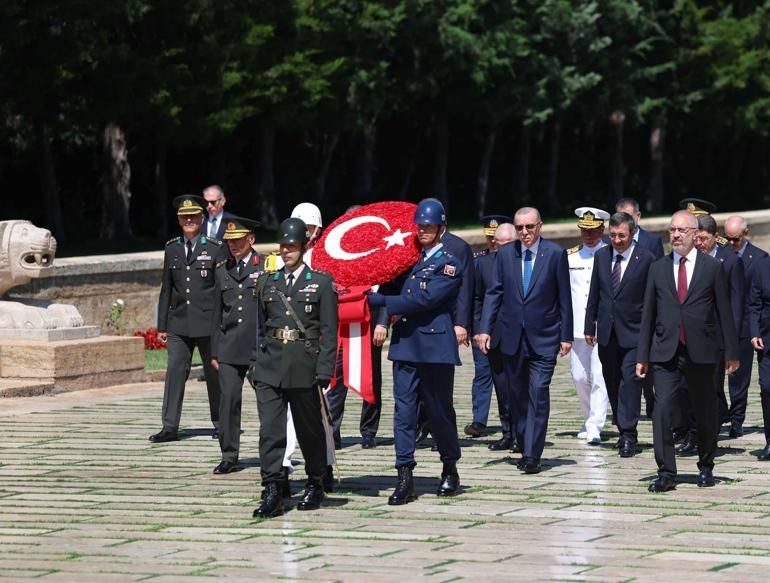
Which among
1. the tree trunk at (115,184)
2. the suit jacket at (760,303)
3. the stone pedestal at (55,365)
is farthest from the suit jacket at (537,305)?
the tree trunk at (115,184)

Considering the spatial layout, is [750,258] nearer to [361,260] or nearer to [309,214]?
[309,214]

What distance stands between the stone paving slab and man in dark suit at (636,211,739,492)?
1.71 ft

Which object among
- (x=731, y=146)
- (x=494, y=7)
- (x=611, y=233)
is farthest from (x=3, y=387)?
(x=731, y=146)

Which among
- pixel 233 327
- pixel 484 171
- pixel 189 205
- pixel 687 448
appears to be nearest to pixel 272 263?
pixel 233 327

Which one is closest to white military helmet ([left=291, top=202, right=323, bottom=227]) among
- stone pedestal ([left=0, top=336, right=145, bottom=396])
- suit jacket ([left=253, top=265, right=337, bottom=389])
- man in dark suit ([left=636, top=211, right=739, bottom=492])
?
suit jacket ([left=253, top=265, right=337, bottom=389])

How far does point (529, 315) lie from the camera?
1262 cm

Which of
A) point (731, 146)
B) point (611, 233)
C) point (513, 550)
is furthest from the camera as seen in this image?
point (731, 146)

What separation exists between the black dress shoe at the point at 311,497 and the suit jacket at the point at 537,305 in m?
2.38

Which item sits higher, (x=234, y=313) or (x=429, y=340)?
(x=234, y=313)

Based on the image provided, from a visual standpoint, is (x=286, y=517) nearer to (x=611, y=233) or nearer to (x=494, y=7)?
(x=611, y=233)

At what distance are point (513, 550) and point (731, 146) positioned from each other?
63677 mm

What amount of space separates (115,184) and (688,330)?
31.0 meters

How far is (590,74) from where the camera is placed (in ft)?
182

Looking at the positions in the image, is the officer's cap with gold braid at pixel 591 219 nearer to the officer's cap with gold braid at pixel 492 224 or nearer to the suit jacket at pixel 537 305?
the officer's cap with gold braid at pixel 492 224
